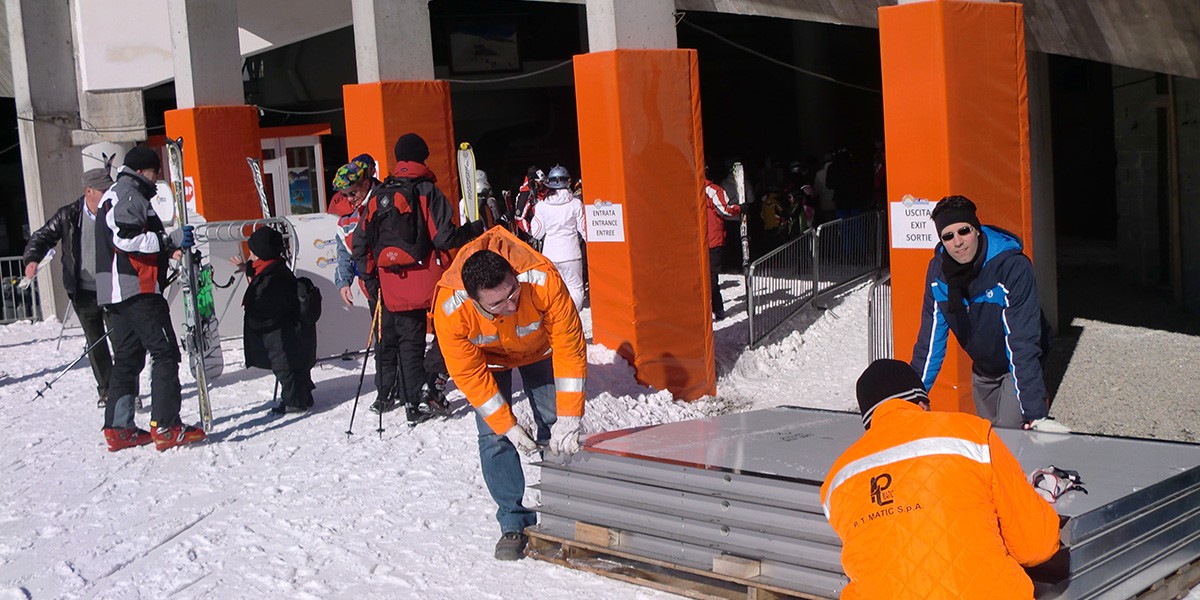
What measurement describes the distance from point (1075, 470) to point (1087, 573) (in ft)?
1.87

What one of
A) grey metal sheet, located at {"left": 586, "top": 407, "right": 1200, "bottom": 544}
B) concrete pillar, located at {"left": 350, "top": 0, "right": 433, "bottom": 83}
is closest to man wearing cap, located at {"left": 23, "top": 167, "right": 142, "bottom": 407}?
concrete pillar, located at {"left": 350, "top": 0, "right": 433, "bottom": 83}

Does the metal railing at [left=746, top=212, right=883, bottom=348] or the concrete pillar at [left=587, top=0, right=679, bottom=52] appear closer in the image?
the concrete pillar at [left=587, top=0, right=679, bottom=52]

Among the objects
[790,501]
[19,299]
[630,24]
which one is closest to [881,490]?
[790,501]

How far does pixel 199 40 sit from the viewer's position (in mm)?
15586

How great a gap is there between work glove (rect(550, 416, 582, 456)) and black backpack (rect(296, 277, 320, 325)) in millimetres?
4797

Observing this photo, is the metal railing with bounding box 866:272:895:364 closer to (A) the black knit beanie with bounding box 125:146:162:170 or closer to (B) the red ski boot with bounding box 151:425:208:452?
(B) the red ski boot with bounding box 151:425:208:452

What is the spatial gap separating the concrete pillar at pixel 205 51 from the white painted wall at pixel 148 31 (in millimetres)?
2792

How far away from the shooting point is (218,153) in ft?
50.9

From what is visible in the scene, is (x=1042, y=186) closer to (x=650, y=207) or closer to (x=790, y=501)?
(x=650, y=207)

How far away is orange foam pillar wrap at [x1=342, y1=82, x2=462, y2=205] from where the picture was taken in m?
12.8

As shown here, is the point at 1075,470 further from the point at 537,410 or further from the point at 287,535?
the point at 287,535

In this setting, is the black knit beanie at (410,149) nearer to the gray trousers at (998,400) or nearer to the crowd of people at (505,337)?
the crowd of people at (505,337)

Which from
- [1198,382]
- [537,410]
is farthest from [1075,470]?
[1198,382]

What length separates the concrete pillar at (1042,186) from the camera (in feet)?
36.3
